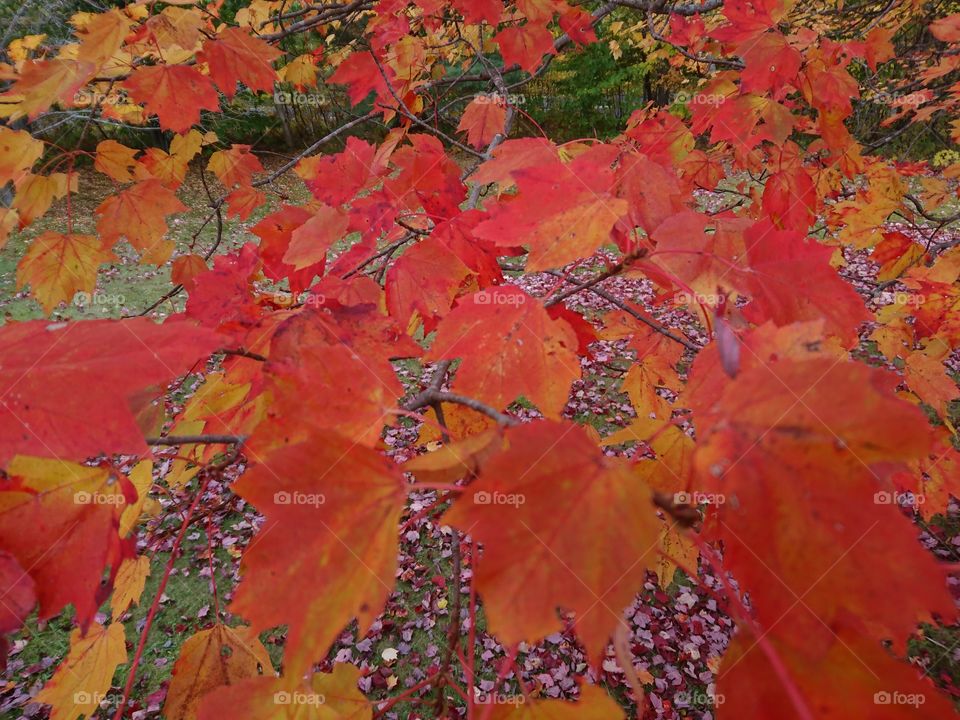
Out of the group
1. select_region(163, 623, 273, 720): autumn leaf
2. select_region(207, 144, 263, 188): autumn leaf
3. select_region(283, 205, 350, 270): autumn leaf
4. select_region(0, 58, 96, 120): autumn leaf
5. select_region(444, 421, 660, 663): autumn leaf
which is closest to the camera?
select_region(444, 421, 660, 663): autumn leaf

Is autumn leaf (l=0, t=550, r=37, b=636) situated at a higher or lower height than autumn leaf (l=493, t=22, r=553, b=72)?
lower

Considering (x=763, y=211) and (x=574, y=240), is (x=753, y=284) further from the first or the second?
(x=763, y=211)

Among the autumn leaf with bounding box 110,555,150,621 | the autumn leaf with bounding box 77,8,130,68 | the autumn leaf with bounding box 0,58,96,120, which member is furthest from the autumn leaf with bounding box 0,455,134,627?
the autumn leaf with bounding box 77,8,130,68

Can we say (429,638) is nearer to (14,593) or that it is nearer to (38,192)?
(14,593)

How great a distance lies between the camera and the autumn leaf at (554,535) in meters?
0.51

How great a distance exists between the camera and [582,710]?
33.8 inches

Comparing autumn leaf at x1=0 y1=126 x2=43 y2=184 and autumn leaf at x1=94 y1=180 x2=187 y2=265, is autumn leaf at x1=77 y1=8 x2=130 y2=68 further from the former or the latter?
autumn leaf at x1=94 y1=180 x2=187 y2=265

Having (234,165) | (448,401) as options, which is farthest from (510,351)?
(234,165)

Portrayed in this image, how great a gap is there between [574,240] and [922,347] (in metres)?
3.43

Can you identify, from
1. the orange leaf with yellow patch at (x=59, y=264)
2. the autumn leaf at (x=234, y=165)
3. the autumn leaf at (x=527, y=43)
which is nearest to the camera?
the orange leaf with yellow patch at (x=59, y=264)

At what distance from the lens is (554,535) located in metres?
0.54

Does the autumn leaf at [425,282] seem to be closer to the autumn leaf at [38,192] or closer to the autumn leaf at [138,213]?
the autumn leaf at [138,213]

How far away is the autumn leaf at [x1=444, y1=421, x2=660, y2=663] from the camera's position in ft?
1.68

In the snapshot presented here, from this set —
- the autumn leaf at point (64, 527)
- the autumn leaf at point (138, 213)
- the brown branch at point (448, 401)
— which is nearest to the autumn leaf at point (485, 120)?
the autumn leaf at point (138, 213)
